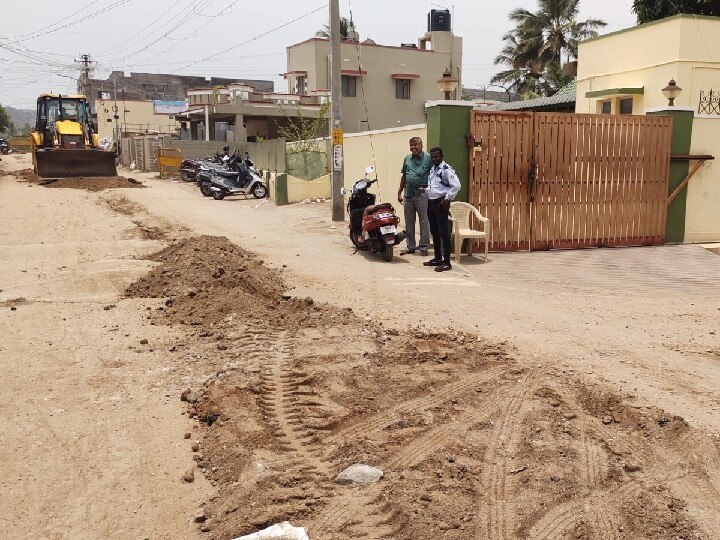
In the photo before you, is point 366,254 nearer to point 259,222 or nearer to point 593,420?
point 259,222

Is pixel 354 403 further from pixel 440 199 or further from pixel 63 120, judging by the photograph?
pixel 63 120

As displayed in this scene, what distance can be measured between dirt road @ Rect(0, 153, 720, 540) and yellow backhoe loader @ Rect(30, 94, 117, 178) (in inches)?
653

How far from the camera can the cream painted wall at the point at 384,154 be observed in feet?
42.5

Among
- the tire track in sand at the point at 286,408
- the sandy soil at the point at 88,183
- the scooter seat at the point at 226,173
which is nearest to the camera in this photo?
the tire track in sand at the point at 286,408

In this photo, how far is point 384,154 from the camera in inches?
563

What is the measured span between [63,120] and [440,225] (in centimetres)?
2173

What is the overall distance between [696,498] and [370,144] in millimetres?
12731

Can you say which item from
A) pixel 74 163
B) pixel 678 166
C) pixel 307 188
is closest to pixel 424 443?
pixel 678 166

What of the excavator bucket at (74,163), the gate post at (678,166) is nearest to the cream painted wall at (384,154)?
the gate post at (678,166)

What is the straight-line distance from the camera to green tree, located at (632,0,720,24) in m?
23.1

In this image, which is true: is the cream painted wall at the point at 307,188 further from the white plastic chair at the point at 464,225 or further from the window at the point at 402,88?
the window at the point at 402,88

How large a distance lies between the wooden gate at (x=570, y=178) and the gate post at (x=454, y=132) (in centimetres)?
13

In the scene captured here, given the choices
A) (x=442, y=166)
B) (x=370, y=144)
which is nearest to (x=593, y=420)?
(x=442, y=166)

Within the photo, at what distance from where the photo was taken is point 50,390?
4875 millimetres
